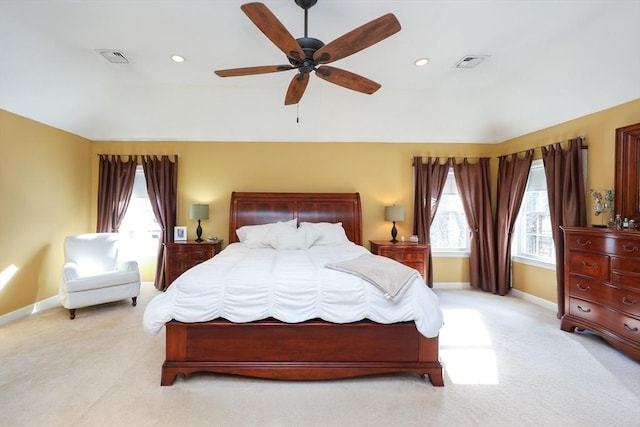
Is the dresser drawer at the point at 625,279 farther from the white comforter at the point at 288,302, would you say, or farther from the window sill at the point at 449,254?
the window sill at the point at 449,254

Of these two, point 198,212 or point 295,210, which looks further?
point 295,210

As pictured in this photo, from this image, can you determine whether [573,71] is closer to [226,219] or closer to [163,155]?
[226,219]

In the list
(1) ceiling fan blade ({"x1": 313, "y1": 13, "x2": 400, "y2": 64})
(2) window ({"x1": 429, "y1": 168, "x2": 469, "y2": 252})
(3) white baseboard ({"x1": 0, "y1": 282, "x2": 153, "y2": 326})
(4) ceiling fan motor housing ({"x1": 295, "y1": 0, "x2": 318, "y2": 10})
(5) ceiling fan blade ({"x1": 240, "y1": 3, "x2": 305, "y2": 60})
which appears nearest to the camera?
(5) ceiling fan blade ({"x1": 240, "y1": 3, "x2": 305, "y2": 60})

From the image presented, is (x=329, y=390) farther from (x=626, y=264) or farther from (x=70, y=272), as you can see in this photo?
(x=70, y=272)

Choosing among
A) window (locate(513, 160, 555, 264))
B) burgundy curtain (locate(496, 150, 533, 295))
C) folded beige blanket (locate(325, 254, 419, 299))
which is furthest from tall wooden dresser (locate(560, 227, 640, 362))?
folded beige blanket (locate(325, 254, 419, 299))

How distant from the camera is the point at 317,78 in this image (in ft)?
13.2

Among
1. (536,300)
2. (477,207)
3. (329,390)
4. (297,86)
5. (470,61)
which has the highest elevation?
(470,61)

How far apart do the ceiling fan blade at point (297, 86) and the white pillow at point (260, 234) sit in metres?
1.91

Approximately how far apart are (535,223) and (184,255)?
216 inches

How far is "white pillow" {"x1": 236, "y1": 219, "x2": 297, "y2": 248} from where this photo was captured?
426 cm

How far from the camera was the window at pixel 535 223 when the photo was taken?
4.38 meters

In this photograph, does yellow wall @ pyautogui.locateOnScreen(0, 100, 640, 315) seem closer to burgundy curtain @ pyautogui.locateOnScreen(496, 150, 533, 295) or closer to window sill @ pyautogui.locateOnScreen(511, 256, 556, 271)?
window sill @ pyautogui.locateOnScreen(511, 256, 556, 271)

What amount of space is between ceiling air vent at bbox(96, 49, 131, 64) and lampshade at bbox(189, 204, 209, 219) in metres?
2.13

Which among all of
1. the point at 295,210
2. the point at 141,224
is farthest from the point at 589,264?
the point at 141,224
